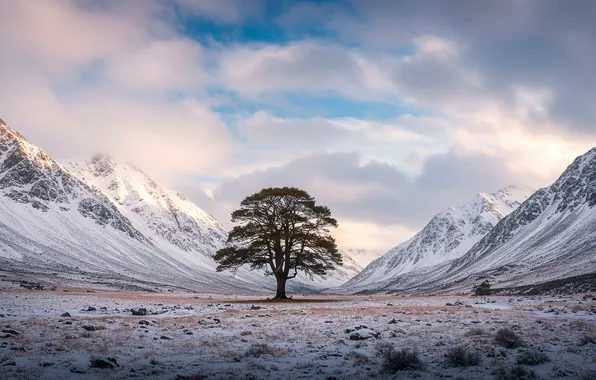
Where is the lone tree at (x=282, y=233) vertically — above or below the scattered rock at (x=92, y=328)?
above

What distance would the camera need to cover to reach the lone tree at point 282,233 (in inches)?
2005

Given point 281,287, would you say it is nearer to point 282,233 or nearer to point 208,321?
point 282,233

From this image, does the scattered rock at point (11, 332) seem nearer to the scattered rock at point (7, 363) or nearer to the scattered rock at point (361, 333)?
the scattered rock at point (7, 363)

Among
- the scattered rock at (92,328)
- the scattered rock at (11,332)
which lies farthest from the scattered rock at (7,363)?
the scattered rock at (92,328)

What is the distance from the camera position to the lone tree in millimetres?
50938

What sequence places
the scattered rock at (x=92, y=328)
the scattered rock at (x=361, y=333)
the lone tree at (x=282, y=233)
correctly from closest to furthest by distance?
the scattered rock at (x=361, y=333)
the scattered rock at (x=92, y=328)
the lone tree at (x=282, y=233)

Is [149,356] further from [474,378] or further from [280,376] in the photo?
[474,378]

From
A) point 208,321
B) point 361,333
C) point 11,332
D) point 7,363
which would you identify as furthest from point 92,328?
point 361,333

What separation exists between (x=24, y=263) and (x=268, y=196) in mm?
187641

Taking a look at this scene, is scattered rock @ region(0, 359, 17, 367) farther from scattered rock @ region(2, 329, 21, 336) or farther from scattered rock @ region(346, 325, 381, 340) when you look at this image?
scattered rock @ region(346, 325, 381, 340)

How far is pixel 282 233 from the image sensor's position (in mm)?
50344

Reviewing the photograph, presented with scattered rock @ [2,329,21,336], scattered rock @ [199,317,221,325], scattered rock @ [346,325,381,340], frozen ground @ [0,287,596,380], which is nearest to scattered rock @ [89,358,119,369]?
frozen ground @ [0,287,596,380]

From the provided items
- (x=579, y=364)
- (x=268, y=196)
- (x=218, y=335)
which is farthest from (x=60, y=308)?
(x=579, y=364)

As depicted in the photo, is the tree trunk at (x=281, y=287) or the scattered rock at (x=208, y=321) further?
the tree trunk at (x=281, y=287)
